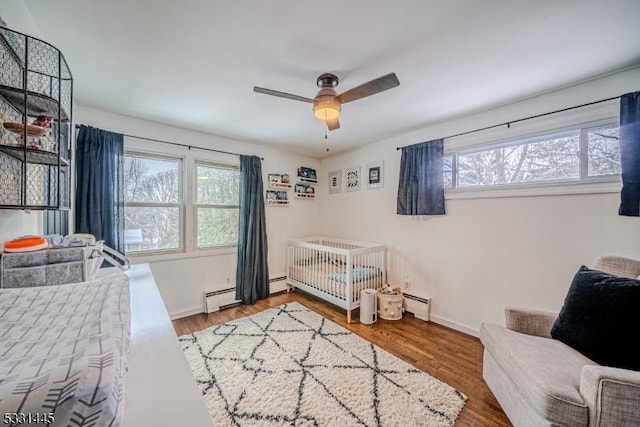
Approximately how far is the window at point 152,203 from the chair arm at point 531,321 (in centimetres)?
337

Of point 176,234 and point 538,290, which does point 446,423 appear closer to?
point 538,290

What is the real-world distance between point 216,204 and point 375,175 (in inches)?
88.4

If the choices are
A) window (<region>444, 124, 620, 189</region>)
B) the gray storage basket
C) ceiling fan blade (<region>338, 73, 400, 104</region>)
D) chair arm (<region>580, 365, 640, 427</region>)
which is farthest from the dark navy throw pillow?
the gray storage basket

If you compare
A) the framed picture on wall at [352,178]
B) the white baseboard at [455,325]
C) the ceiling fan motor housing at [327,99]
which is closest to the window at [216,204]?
the framed picture on wall at [352,178]

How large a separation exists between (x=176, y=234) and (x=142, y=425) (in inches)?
111

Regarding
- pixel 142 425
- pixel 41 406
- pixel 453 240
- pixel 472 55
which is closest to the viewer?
pixel 41 406

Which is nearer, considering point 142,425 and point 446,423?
point 142,425

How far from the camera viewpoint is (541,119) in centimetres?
210

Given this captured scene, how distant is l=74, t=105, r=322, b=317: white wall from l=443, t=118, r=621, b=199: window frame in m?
2.43

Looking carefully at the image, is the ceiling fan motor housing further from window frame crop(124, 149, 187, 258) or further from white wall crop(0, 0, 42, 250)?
window frame crop(124, 149, 187, 258)

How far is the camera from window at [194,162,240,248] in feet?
10.3

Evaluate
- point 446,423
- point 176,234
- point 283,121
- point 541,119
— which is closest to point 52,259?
point 176,234

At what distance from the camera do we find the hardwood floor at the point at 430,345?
1.58m

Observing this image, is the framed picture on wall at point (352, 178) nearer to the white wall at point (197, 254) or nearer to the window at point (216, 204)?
the white wall at point (197, 254)
